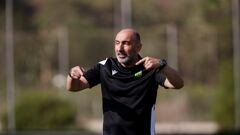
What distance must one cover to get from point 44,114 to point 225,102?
5.42 metres

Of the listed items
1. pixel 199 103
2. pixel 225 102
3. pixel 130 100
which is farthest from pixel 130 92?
pixel 199 103

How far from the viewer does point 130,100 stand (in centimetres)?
688

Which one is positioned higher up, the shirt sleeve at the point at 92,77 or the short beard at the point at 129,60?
the short beard at the point at 129,60

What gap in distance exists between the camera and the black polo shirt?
684 cm

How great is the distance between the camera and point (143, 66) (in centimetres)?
682

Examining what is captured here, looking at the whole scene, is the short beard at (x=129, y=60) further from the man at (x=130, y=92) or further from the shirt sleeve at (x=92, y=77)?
the shirt sleeve at (x=92, y=77)

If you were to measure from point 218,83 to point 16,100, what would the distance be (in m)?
6.21

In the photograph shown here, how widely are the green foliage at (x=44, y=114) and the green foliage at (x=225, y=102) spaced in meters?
4.32

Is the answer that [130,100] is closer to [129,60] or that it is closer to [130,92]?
[130,92]

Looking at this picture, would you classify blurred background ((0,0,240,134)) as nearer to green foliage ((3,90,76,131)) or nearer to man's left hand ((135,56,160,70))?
green foliage ((3,90,76,131))

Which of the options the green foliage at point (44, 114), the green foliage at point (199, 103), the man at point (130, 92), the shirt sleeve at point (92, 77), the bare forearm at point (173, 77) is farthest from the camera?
the green foliage at point (199, 103)

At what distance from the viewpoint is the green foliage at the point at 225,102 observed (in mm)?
24375

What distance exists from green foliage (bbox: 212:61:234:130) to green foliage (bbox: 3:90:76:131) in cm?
432

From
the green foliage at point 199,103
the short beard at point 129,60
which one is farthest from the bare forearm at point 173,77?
the green foliage at point 199,103
